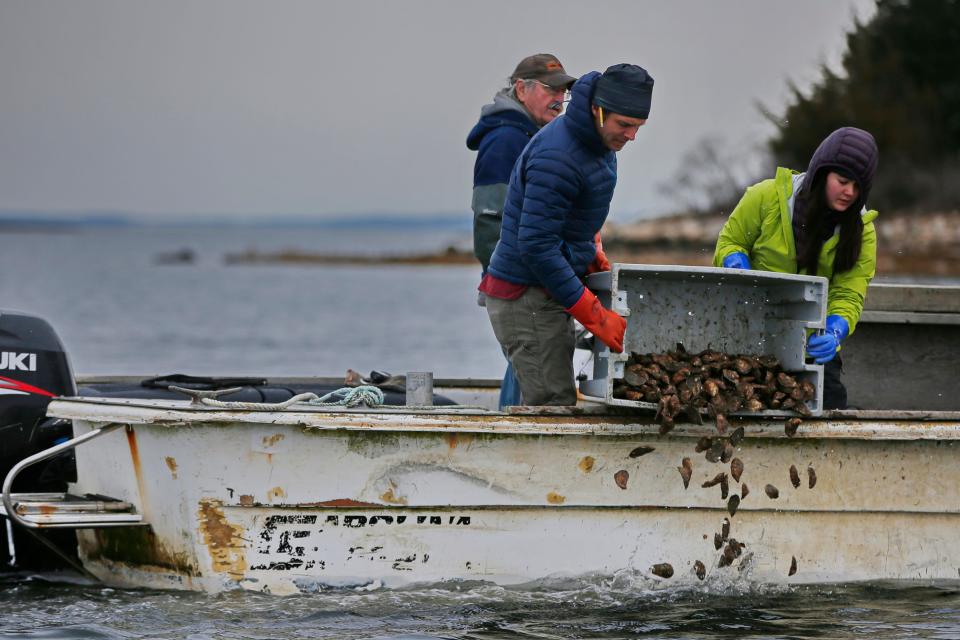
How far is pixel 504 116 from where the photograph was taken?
6242 mm

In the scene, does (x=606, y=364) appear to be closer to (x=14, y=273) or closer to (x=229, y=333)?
(x=229, y=333)

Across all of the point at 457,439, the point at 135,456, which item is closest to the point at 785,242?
the point at 457,439

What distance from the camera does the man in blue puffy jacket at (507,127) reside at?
6.18 m

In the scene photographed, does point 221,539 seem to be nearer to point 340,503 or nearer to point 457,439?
point 340,503

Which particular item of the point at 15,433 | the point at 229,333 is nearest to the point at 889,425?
the point at 15,433

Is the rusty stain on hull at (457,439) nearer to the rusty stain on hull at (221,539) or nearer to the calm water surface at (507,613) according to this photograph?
the calm water surface at (507,613)

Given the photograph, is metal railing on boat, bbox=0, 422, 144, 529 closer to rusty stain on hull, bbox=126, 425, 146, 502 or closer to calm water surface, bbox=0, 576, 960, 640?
rusty stain on hull, bbox=126, 425, 146, 502

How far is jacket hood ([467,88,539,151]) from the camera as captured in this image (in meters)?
6.23

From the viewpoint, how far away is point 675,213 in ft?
211

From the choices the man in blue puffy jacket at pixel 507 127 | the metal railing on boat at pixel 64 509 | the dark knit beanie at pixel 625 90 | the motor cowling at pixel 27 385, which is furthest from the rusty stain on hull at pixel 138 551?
the dark knit beanie at pixel 625 90

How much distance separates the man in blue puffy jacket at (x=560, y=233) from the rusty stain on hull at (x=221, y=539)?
4.37 feet

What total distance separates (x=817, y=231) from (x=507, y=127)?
1479mm

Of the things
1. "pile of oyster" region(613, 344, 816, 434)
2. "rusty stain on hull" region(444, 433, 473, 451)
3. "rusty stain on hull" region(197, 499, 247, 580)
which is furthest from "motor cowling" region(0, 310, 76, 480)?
"pile of oyster" region(613, 344, 816, 434)

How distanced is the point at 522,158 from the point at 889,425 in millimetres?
1897
